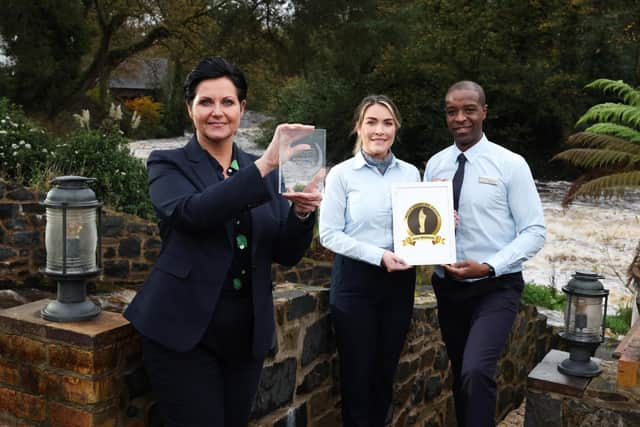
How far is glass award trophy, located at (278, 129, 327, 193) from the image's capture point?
206cm

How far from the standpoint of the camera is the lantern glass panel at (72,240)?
8.04 ft

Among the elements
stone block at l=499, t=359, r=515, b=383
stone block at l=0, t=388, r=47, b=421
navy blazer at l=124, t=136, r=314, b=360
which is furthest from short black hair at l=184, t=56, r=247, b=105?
stone block at l=499, t=359, r=515, b=383

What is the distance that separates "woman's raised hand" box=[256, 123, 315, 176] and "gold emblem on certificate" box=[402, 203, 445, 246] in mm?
1432

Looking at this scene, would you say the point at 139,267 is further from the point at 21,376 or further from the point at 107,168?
the point at 21,376

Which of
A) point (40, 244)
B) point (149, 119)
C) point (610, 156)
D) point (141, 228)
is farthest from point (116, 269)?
point (149, 119)

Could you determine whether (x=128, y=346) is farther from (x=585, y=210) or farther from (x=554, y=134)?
(x=554, y=134)

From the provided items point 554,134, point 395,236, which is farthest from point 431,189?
point 554,134

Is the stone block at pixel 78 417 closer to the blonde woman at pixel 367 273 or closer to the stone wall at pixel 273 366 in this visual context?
the stone wall at pixel 273 366

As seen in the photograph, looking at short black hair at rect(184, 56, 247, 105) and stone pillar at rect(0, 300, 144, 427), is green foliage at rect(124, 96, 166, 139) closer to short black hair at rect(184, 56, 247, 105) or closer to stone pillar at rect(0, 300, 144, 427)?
stone pillar at rect(0, 300, 144, 427)

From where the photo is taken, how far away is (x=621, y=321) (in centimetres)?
872

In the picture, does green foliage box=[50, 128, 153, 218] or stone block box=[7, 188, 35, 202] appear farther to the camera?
green foliage box=[50, 128, 153, 218]

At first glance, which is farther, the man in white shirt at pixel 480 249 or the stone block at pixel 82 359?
the man in white shirt at pixel 480 249

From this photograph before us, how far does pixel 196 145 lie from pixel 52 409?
108 cm

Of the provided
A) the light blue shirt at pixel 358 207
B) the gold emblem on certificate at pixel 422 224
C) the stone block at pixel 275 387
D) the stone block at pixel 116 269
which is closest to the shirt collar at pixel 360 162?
the light blue shirt at pixel 358 207
